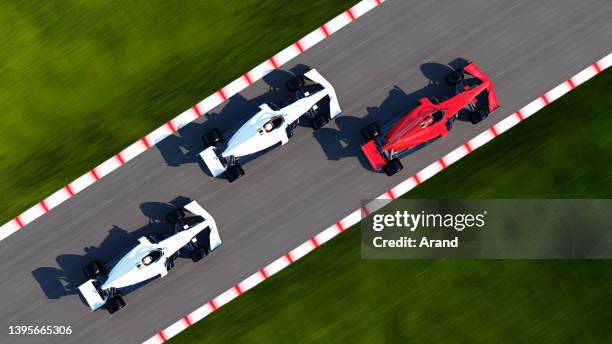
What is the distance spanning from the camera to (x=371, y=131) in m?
13.5

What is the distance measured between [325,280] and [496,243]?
5.20m

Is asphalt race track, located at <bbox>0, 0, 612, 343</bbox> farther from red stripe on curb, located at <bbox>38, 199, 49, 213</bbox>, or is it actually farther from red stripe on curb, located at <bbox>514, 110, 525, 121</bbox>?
red stripe on curb, located at <bbox>38, 199, 49, 213</bbox>

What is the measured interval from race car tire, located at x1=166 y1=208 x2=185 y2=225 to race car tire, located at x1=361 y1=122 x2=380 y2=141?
5638 millimetres

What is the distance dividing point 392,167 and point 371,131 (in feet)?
3.95

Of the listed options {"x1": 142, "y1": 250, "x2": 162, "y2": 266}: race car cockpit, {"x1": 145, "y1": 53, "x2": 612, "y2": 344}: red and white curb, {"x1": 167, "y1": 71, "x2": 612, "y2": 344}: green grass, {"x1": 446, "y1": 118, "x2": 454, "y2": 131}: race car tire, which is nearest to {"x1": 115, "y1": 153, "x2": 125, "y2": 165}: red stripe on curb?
{"x1": 142, "y1": 250, "x2": 162, "y2": 266}: race car cockpit

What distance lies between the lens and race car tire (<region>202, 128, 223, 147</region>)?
13.3m

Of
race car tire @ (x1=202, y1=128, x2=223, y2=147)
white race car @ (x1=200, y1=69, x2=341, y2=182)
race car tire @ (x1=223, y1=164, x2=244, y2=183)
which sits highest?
race car tire @ (x1=202, y1=128, x2=223, y2=147)

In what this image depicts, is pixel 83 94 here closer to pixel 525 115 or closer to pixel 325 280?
pixel 325 280

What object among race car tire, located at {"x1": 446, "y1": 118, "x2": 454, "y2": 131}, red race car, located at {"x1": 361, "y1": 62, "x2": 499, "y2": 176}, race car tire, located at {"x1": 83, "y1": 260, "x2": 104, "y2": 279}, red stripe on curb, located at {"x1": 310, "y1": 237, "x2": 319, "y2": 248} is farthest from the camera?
red stripe on curb, located at {"x1": 310, "y1": 237, "x2": 319, "y2": 248}

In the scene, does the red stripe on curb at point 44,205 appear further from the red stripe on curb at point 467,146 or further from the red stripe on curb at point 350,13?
the red stripe on curb at point 467,146

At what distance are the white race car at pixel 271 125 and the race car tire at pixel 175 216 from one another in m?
1.43

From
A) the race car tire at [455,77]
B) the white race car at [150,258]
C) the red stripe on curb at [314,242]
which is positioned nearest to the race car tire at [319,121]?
the red stripe on curb at [314,242]

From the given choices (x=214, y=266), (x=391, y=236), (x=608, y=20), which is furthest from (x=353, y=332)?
(x=608, y=20)

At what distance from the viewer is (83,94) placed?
13602mm
